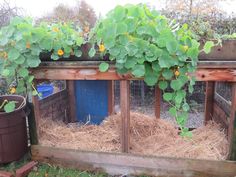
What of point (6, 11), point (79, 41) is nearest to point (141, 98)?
point (79, 41)

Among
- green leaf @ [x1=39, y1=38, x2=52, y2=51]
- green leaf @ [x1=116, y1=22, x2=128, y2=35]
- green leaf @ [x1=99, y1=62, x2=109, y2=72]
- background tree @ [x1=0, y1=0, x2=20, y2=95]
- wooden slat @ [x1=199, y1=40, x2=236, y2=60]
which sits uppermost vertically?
background tree @ [x1=0, y1=0, x2=20, y2=95]

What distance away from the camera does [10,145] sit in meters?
2.50

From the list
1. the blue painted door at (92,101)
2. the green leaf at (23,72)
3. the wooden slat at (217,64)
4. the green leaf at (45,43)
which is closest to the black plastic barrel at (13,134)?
the green leaf at (23,72)

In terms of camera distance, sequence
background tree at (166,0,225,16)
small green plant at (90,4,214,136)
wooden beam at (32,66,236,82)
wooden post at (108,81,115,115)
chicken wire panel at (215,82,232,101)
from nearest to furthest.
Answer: small green plant at (90,4,214,136)
wooden beam at (32,66,236,82)
chicken wire panel at (215,82,232,101)
wooden post at (108,81,115,115)
background tree at (166,0,225,16)

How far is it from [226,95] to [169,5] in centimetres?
392

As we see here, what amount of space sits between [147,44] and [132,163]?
1.19 m

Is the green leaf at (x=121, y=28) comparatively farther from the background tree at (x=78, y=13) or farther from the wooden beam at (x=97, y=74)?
the background tree at (x=78, y=13)

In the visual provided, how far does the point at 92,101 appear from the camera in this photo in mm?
3381

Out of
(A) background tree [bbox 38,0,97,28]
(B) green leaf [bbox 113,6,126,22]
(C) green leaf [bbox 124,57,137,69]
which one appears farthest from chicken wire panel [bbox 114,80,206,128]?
(A) background tree [bbox 38,0,97,28]

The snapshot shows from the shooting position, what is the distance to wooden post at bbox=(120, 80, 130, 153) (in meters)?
2.26

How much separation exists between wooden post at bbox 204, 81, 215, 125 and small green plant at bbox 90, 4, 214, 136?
3.35ft

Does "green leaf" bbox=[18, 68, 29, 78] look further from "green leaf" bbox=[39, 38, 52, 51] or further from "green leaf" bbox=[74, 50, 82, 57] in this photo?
"green leaf" bbox=[74, 50, 82, 57]

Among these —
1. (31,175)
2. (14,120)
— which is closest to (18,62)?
(14,120)

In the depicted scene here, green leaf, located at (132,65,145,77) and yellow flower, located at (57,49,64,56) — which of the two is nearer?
green leaf, located at (132,65,145,77)
